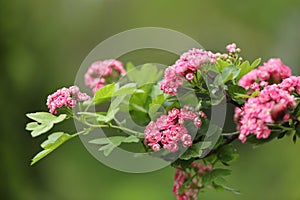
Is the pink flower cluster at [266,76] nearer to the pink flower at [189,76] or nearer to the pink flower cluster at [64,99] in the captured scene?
the pink flower at [189,76]

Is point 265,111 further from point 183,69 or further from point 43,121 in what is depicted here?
point 43,121

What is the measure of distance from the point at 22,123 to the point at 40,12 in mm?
593

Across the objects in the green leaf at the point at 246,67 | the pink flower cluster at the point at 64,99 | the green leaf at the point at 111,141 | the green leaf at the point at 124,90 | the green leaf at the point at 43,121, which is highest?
the green leaf at the point at 246,67

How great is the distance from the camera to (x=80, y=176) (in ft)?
8.09

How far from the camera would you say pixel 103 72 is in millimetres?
955

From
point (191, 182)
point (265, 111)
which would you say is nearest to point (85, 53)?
point (191, 182)

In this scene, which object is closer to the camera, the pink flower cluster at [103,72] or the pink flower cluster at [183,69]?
the pink flower cluster at [183,69]

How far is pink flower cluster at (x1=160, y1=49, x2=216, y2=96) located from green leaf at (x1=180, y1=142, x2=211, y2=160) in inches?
3.6

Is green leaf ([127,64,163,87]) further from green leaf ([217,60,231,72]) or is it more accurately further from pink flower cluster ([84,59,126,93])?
green leaf ([217,60,231,72])

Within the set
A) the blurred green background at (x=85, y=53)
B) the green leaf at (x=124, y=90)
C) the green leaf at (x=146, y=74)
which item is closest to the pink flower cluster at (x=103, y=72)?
the green leaf at (x=146, y=74)

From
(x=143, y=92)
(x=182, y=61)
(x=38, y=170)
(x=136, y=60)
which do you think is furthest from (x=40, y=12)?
(x=182, y=61)

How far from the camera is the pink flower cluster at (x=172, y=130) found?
670 mm

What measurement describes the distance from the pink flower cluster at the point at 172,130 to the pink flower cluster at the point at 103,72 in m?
0.28

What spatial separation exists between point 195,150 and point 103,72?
0.34 meters
